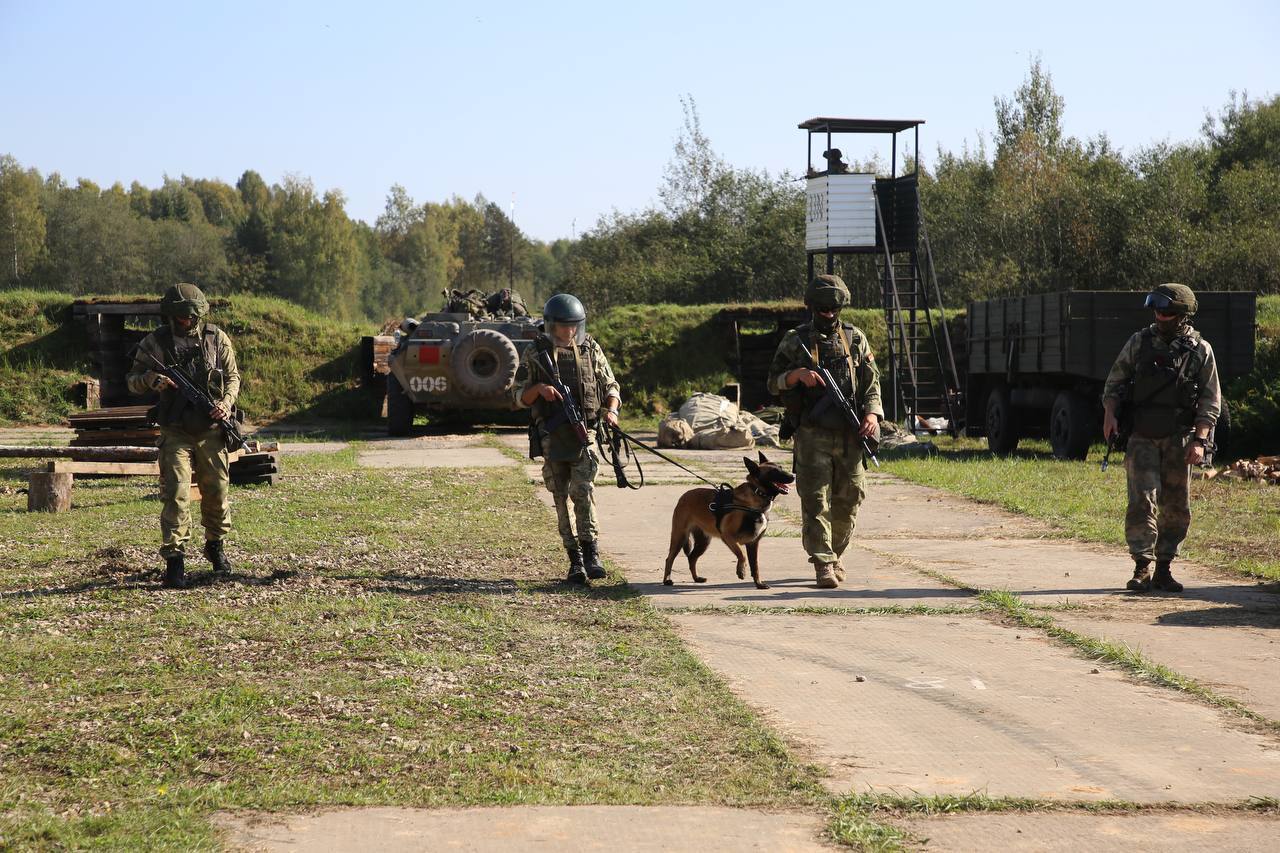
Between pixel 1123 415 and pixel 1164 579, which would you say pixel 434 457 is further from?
pixel 1164 579

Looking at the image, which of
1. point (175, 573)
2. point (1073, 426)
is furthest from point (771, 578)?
point (1073, 426)

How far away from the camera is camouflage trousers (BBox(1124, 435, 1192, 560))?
7887 mm

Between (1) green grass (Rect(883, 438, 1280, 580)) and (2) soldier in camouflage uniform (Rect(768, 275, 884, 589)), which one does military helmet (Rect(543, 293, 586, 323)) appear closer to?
(2) soldier in camouflage uniform (Rect(768, 275, 884, 589))

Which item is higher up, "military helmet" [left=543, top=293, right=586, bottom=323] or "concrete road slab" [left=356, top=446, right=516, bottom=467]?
"military helmet" [left=543, top=293, right=586, bottom=323]

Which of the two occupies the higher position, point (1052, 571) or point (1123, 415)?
point (1123, 415)

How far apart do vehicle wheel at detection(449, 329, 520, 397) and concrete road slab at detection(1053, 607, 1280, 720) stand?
13.8 metres

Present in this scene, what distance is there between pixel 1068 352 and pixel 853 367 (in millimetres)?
8334

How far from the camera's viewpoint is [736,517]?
770cm

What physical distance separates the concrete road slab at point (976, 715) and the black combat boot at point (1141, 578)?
1535 mm

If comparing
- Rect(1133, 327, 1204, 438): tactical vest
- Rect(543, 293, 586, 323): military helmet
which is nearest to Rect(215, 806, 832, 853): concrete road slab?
Rect(543, 293, 586, 323): military helmet

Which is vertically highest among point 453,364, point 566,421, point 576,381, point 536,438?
point 453,364

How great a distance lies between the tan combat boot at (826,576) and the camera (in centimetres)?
779

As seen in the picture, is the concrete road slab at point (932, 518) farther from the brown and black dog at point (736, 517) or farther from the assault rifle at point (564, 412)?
the assault rifle at point (564, 412)

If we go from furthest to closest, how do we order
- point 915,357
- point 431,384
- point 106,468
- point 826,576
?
point 915,357 → point 431,384 → point 106,468 → point 826,576
